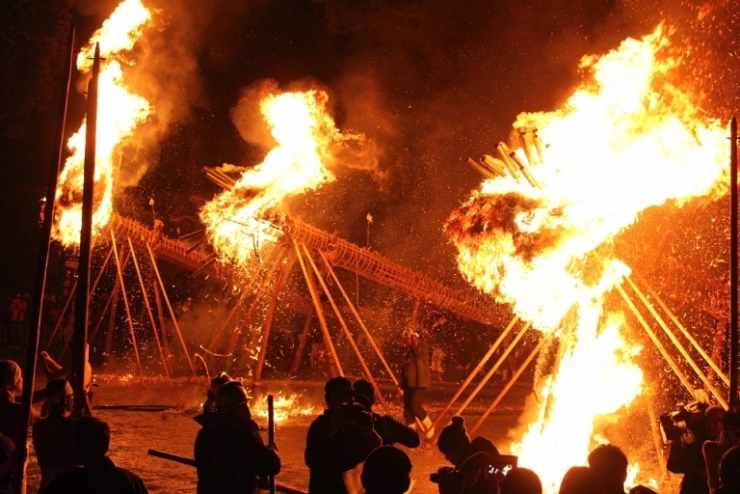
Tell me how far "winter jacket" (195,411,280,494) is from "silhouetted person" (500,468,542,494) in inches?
61.0

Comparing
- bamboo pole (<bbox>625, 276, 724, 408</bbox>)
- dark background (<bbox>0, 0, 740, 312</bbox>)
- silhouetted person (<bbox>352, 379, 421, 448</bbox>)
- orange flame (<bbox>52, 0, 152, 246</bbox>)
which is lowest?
silhouetted person (<bbox>352, 379, 421, 448</bbox>)

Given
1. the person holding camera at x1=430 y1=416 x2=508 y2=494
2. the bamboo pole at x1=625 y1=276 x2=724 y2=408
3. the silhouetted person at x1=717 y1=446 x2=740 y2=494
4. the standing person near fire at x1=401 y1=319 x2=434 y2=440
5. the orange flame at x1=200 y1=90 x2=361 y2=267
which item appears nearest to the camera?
the silhouetted person at x1=717 y1=446 x2=740 y2=494

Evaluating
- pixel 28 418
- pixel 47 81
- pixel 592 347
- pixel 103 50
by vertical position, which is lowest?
pixel 28 418

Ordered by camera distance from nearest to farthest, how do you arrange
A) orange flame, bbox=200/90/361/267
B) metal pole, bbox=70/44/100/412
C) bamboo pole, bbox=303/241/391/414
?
metal pole, bbox=70/44/100/412 → bamboo pole, bbox=303/241/391/414 → orange flame, bbox=200/90/361/267

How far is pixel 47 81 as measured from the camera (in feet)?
82.1

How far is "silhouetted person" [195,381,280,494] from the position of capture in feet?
15.8

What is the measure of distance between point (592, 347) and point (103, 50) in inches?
294

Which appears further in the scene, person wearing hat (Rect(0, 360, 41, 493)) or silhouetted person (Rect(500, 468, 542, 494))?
person wearing hat (Rect(0, 360, 41, 493))

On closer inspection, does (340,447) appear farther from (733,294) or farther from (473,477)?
(733,294)

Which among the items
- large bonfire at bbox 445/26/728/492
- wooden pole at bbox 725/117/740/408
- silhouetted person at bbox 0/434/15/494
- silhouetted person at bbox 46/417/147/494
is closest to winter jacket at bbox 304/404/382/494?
silhouetted person at bbox 46/417/147/494

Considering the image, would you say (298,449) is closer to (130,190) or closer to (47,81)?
(130,190)

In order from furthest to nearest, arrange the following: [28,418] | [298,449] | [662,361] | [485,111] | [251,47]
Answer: [251,47] → [485,111] → [662,361] → [298,449] → [28,418]

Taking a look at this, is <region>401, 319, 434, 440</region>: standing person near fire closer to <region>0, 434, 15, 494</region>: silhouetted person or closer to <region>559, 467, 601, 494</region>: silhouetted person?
<region>0, 434, 15, 494</region>: silhouetted person

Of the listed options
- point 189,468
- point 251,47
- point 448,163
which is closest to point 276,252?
point 189,468
